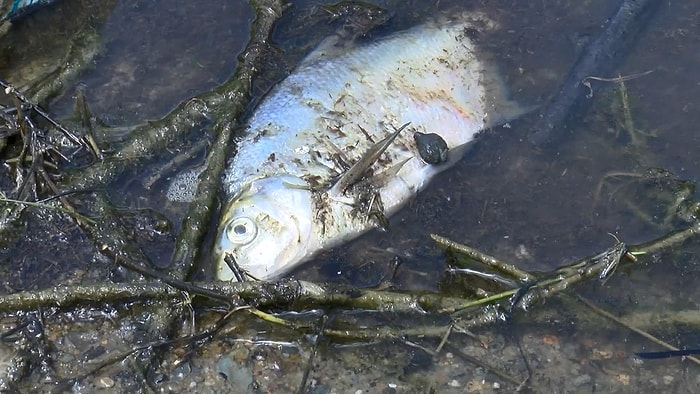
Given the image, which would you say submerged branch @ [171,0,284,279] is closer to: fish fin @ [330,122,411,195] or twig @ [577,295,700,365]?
fish fin @ [330,122,411,195]

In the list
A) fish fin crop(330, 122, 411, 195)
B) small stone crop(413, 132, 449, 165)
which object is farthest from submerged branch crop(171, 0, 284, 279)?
small stone crop(413, 132, 449, 165)

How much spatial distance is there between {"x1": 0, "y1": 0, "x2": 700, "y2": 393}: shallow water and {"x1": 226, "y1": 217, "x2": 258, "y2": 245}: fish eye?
36 cm

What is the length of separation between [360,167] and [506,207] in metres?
1.01

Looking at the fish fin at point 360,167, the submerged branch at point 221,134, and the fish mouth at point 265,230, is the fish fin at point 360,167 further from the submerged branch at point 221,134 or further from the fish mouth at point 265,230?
the submerged branch at point 221,134

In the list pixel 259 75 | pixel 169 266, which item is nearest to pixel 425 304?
pixel 169 266

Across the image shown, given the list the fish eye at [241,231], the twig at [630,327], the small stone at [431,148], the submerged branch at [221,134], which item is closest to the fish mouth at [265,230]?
the fish eye at [241,231]

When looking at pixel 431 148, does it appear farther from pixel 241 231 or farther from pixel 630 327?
pixel 630 327

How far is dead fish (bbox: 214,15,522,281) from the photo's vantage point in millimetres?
4266

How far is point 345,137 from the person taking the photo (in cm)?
472

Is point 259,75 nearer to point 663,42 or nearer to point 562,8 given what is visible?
point 562,8

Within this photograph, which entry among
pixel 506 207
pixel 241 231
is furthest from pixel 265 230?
pixel 506 207

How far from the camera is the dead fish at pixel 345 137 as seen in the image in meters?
4.27

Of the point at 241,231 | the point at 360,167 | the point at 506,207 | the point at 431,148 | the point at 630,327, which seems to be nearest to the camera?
the point at 630,327

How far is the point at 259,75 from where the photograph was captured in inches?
209
